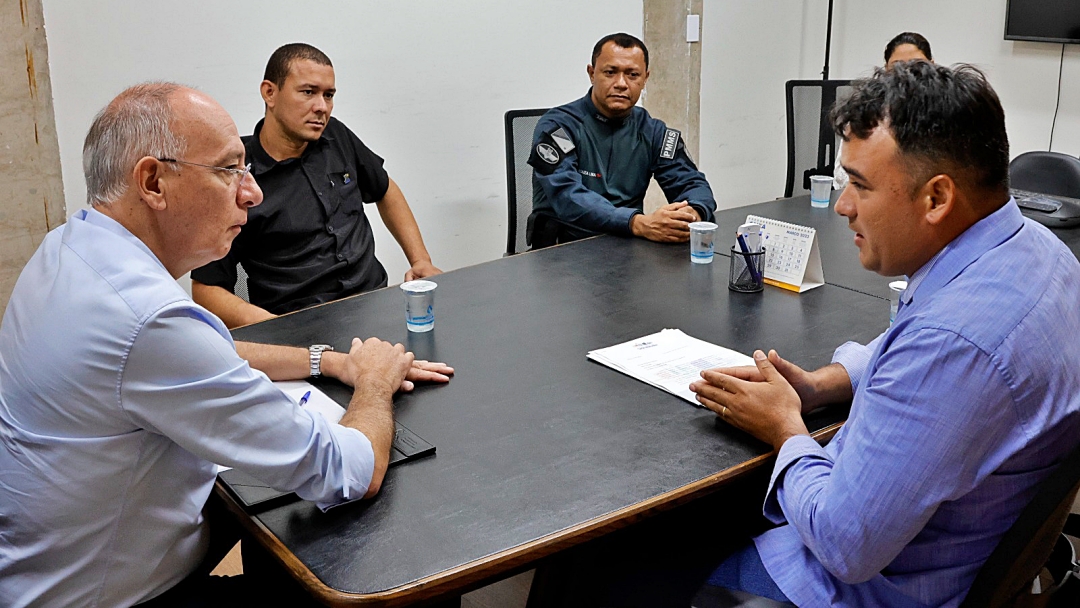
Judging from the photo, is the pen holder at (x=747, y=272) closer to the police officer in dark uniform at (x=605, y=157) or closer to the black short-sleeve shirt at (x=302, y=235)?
the police officer in dark uniform at (x=605, y=157)

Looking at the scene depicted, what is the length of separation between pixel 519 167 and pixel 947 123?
2327 mm

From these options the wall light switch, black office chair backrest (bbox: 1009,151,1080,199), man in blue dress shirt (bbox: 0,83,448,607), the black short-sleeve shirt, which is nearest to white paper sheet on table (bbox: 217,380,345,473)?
man in blue dress shirt (bbox: 0,83,448,607)

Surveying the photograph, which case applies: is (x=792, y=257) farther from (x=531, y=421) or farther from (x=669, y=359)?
(x=531, y=421)

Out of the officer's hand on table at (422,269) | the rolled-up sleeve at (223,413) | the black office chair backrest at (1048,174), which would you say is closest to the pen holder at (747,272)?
the officer's hand on table at (422,269)

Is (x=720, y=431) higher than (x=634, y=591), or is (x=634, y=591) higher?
(x=720, y=431)

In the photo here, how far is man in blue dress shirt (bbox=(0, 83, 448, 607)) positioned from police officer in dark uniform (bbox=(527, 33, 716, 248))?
5.65 feet

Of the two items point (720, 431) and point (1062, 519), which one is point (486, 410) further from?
point (1062, 519)

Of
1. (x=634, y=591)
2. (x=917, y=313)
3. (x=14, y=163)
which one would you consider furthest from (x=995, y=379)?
(x=14, y=163)

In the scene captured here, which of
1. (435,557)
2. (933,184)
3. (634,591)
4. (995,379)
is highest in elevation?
(933,184)

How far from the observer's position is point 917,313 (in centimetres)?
122

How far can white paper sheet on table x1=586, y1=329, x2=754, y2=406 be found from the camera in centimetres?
175

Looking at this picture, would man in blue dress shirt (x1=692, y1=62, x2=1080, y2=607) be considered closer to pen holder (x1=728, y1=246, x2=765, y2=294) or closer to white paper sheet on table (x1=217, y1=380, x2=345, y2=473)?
white paper sheet on table (x1=217, y1=380, x2=345, y2=473)

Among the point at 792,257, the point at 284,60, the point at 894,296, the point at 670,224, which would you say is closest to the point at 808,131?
the point at 670,224

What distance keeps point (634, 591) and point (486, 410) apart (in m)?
0.39
